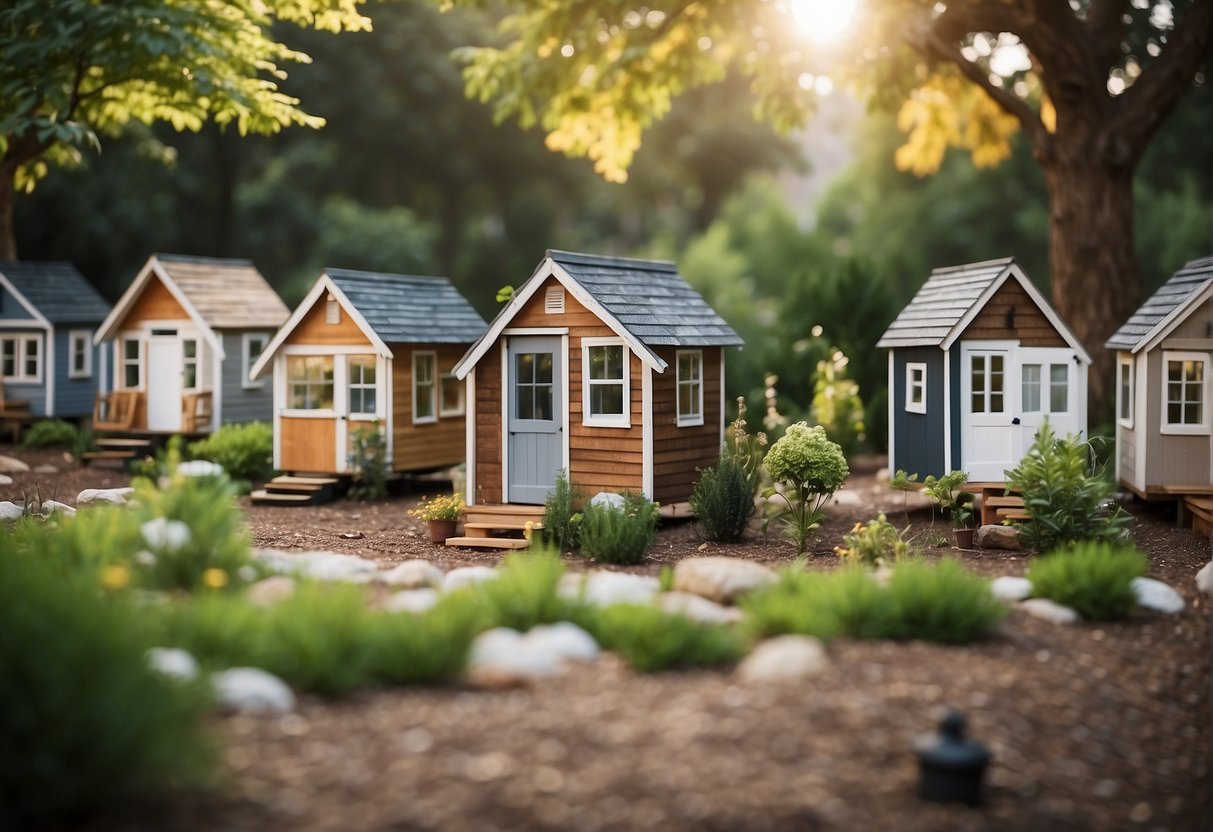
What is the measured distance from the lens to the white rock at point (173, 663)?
22.5 ft

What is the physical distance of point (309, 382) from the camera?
57.1 feet

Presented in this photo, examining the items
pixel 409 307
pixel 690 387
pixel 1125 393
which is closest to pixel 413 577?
pixel 690 387

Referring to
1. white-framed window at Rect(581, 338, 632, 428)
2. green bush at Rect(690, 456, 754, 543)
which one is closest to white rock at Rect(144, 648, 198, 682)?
green bush at Rect(690, 456, 754, 543)

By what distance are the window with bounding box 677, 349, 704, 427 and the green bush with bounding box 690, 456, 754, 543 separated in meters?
1.00

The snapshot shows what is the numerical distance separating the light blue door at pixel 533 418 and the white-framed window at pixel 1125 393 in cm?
645

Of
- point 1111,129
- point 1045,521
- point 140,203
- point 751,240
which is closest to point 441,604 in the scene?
point 1045,521

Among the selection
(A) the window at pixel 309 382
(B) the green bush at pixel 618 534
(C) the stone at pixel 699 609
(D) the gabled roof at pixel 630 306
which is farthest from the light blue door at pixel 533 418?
(C) the stone at pixel 699 609

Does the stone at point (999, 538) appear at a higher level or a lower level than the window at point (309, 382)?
lower

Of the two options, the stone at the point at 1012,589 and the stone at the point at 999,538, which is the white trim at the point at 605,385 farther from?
the stone at the point at 1012,589

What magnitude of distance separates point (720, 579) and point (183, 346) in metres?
12.8

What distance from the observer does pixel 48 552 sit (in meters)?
9.26

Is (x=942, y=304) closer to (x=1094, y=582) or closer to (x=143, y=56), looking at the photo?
(x=1094, y=582)

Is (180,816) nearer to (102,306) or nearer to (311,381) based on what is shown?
(311,381)

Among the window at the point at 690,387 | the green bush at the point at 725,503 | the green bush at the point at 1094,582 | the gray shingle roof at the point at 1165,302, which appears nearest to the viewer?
the green bush at the point at 1094,582
